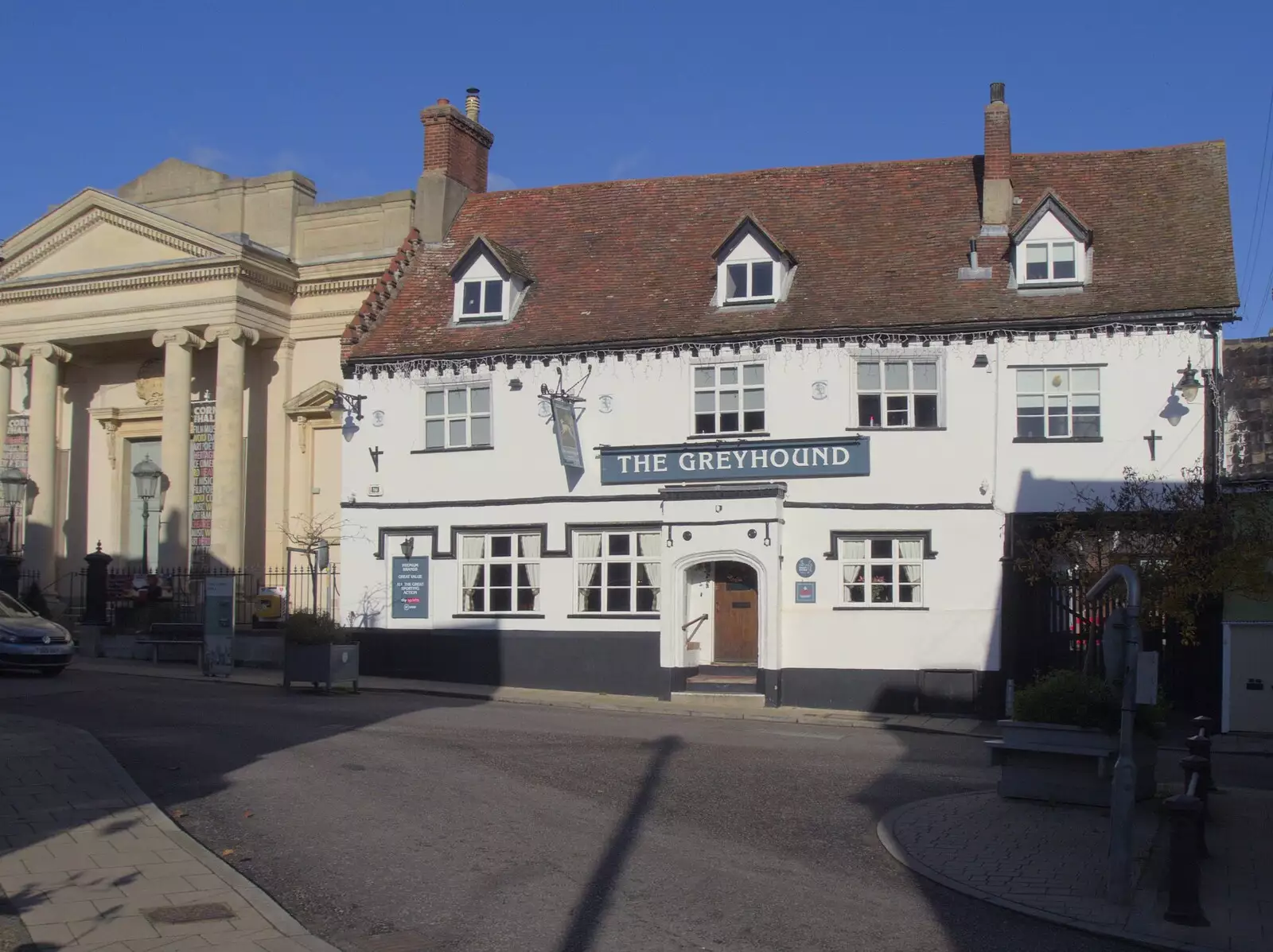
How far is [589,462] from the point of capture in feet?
83.5

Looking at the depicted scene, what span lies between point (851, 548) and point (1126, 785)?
47.0ft

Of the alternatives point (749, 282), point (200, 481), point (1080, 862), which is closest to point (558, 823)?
point (1080, 862)

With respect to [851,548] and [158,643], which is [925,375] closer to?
[851,548]

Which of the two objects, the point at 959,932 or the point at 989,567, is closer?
the point at 959,932

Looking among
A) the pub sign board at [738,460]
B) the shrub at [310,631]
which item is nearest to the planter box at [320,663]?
the shrub at [310,631]

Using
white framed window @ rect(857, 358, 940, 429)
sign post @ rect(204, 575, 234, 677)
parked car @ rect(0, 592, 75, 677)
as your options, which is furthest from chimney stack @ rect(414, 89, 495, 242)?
parked car @ rect(0, 592, 75, 677)

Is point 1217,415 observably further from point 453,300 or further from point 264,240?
point 264,240

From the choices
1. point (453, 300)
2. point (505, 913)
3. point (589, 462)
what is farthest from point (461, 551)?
point (505, 913)

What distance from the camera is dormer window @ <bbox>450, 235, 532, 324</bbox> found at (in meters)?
26.9

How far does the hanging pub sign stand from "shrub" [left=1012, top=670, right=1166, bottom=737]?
12.5 m

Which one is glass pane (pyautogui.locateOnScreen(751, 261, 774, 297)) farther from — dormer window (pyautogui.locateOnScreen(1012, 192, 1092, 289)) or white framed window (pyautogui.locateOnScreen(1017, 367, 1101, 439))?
white framed window (pyautogui.locateOnScreen(1017, 367, 1101, 439))

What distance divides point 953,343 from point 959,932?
16063 mm

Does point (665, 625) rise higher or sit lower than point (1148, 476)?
lower

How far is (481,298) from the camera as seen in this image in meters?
27.1
